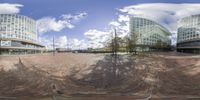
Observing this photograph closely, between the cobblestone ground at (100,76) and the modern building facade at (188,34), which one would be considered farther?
the modern building facade at (188,34)

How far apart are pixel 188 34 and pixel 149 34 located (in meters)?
0.87

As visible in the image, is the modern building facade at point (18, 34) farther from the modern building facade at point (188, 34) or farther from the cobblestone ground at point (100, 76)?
the modern building facade at point (188, 34)

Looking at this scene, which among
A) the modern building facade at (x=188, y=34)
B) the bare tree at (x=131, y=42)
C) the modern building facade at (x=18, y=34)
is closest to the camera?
Answer: the modern building facade at (x=18, y=34)

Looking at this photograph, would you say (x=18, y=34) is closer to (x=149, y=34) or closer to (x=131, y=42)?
(x=131, y=42)

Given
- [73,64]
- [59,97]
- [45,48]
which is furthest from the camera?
[73,64]

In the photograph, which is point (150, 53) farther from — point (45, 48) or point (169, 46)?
point (45, 48)

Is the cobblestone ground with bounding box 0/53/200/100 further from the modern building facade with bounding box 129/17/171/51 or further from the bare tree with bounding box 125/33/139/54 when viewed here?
the modern building facade with bounding box 129/17/171/51

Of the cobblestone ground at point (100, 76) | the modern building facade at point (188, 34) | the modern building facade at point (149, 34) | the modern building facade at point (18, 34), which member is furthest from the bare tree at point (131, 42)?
the modern building facade at point (18, 34)

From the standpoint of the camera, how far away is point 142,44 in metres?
8.23

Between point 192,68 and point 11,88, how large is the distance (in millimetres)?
3866

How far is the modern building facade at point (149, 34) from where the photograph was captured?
24.3ft

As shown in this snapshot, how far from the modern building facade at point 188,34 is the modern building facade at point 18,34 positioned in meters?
2.80

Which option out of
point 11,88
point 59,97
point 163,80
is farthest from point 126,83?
point 11,88

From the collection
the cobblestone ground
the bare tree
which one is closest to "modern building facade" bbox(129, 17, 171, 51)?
the bare tree
